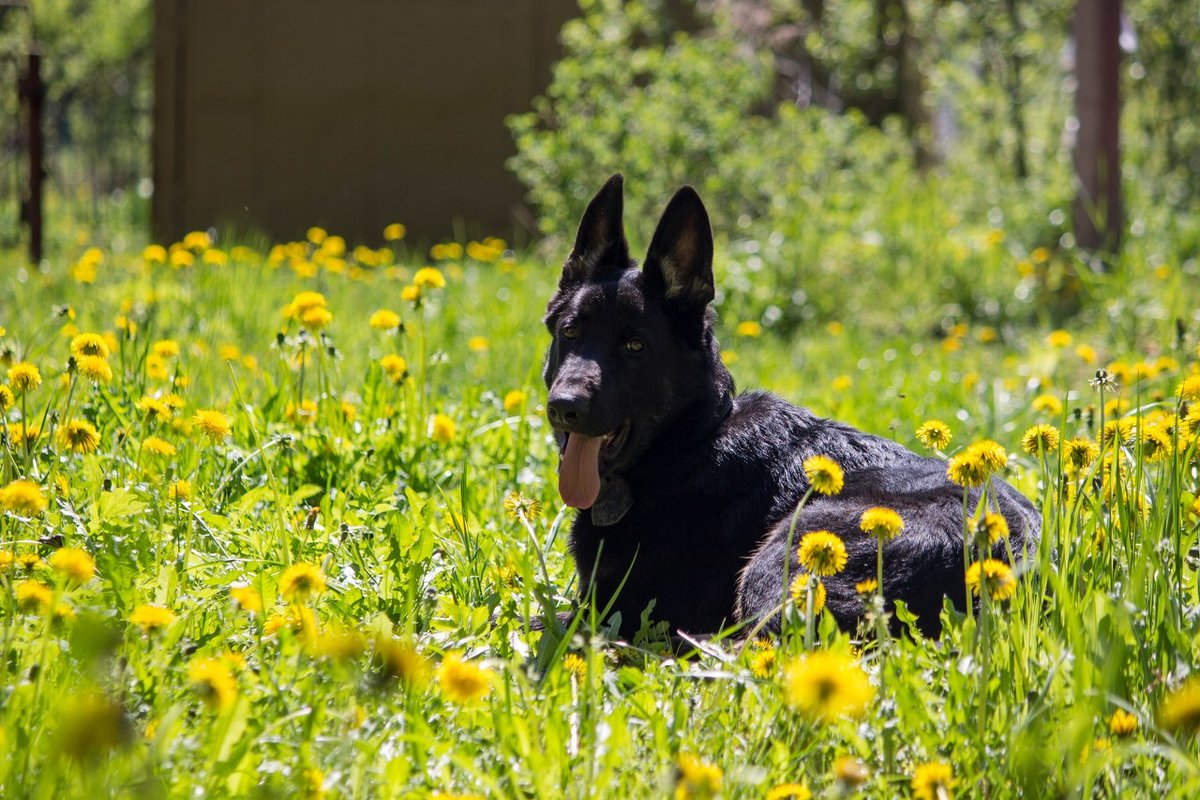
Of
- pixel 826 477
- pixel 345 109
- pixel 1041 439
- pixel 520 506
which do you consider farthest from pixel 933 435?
pixel 345 109

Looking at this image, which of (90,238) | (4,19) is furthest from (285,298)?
(4,19)

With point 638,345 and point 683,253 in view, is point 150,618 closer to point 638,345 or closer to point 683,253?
point 638,345

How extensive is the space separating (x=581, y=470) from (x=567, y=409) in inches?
8.4

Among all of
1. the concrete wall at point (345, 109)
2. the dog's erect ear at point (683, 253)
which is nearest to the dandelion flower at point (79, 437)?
the dog's erect ear at point (683, 253)

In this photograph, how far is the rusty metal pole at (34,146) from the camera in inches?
309

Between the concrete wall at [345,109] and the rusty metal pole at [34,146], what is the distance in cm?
249

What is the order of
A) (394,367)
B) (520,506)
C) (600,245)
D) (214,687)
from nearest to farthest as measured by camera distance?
(214,687), (520,506), (600,245), (394,367)

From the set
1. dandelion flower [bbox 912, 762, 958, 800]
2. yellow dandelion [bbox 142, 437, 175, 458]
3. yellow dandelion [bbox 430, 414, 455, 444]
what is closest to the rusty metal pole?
yellow dandelion [bbox 430, 414, 455, 444]

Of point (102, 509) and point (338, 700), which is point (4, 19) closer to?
point (102, 509)

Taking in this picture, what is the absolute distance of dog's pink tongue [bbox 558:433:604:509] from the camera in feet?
9.82

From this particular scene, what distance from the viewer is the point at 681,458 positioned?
316 cm

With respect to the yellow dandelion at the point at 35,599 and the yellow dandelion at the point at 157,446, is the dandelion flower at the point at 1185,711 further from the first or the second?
the yellow dandelion at the point at 157,446

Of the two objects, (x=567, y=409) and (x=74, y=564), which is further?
(x=567, y=409)

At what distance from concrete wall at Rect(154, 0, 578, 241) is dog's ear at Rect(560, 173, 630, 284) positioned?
709 cm
